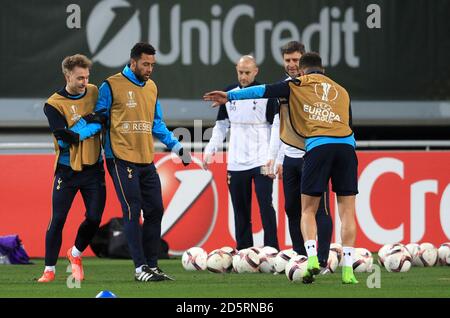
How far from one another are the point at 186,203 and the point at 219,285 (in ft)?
16.4

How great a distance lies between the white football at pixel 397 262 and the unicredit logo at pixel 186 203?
3.45m

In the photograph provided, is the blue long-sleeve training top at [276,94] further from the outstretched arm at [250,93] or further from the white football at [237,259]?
the white football at [237,259]

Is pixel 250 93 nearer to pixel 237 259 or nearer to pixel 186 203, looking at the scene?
pixel 237 259

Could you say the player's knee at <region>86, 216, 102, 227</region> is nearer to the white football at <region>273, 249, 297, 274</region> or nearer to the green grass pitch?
the green grass pitch

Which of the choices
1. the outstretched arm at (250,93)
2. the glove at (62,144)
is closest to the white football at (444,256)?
the outstretched arm at (250,93)

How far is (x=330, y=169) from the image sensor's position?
11250 mm

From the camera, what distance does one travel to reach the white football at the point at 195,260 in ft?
44.6

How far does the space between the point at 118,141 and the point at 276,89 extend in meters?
1.53

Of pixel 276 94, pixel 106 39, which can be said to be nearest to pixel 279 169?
pixel 276 94

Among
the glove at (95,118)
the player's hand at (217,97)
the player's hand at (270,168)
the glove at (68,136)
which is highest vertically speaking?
the player's hand at (217,97)
